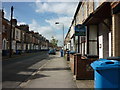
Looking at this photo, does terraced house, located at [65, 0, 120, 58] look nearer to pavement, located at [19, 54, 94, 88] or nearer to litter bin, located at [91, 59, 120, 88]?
pavement, located at [19, 54, 94, 88]

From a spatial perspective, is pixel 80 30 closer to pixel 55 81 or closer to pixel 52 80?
pixel 52 80

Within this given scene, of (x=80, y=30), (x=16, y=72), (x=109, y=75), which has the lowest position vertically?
(x=16, y=72)

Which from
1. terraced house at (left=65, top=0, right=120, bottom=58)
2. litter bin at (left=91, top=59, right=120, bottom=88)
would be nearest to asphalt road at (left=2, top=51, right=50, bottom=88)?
terraced house at (left=65, top=0, right=120, bottom=58)

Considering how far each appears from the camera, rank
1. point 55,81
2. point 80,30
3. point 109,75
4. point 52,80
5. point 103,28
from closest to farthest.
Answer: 1. point 109,75
2. point 55,81
3. point 52,80
4. point 103,28
5. point 80,30

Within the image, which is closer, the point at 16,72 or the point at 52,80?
the point at 52,80

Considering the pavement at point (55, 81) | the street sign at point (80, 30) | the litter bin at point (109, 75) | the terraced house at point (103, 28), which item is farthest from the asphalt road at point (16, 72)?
the litter bin at point (109, 75)

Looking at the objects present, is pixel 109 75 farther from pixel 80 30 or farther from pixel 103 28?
pixel 80 30

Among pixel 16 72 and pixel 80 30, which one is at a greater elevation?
pixel 80 30

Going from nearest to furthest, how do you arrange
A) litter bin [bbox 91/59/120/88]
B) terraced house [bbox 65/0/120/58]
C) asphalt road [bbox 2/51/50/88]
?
litter bin [bbox 91/59/120/88], terraced house [bbox 65/0/120/58], asphalt road [bbox 2/51/50/88]

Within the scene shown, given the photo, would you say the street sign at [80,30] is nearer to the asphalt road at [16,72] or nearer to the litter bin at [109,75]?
the asphalt road at [16,72]

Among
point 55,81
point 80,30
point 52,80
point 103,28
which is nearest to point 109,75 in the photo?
point 55,81

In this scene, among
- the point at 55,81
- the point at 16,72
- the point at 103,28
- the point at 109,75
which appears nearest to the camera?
the point at 109,75

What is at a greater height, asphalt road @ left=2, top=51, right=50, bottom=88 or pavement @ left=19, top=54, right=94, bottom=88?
pavement @ left=19, top=54, right=94, bottom=88

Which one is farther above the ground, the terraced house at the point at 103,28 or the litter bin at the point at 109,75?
the terraced house at the point at 103,28
